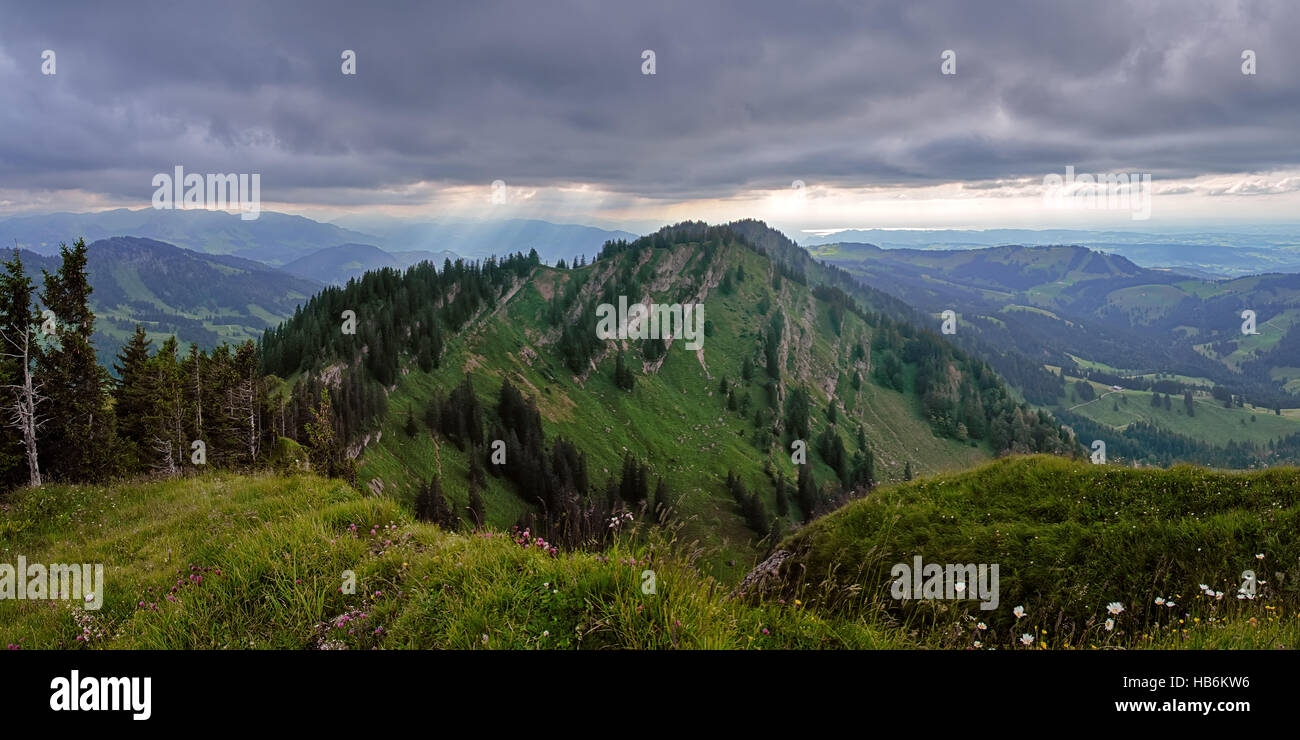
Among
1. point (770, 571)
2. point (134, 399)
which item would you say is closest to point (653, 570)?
point (770, 571)

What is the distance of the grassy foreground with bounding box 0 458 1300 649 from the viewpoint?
5.55 metres

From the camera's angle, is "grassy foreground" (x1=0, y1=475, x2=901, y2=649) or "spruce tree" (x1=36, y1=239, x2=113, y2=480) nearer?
"grassy foreground" (x1=0, y1=475, x2=901, y2=649)

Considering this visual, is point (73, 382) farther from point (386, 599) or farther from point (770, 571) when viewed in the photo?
point (770, 571)

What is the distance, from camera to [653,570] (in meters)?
5.88

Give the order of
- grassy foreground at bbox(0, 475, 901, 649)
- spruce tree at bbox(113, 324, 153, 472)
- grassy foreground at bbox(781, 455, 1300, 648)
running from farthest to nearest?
1. spruce tree at bbox(113, 324, 153, 472)
2. grassy foreground at bbox(781, 455, 1300, 648)
3. grassy foreground at bbox(0, 475, 901, 649)

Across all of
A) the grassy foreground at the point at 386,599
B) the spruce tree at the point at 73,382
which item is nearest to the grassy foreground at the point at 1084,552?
the grassy foreground at the point at 386,599

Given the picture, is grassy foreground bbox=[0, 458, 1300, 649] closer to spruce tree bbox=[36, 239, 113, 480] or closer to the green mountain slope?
spruce tree bbox=[36, 239, 113, 480]

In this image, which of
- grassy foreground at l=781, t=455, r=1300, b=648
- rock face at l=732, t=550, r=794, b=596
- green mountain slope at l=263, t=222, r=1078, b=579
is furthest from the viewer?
green mountain slope at l=263, t=222, r=1078, b=579

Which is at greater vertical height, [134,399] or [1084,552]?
[1084,552]

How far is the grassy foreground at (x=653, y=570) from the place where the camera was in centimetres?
555

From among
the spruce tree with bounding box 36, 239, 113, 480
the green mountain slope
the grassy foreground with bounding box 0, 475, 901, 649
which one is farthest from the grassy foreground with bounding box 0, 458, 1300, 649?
the green mountain slope

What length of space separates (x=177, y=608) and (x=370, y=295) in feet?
539

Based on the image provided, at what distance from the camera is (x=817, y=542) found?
12945 millimetres
